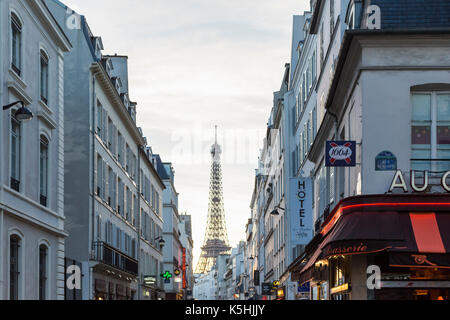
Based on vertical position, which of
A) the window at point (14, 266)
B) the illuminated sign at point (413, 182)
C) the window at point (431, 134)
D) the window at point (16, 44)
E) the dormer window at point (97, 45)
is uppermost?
the dormer window at point (97, 45)

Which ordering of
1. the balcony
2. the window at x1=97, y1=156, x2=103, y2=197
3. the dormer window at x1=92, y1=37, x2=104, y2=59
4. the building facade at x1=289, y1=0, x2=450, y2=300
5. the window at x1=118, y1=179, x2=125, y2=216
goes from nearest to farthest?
the building facade at x1=289, y1=0, x2=450, y2=300 → the balcony → the window at x1=97, y1=156, x2=103, y2=197 → the dormer window at x1=92, y1=37, x2=104, y2=59 → the window at x1=118, y1=179, x2=125, y2=216

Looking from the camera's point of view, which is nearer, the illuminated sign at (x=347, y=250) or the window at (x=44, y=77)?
the illuminated sign at (x=347, y=250)

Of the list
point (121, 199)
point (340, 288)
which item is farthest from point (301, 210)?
point (121, 199)

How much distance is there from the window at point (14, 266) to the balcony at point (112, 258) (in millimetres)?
12855

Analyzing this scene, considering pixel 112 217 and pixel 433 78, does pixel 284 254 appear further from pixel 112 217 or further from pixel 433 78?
pixel 433 78

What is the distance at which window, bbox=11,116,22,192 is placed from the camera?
2039cm

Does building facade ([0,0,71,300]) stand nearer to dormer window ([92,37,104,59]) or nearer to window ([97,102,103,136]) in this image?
window ([97,102,103,136])

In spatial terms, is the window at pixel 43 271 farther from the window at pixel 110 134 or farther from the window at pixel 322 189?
the window at pixel 110 134

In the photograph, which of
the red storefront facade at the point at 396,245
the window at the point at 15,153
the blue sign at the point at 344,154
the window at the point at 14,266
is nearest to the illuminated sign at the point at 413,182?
the red storefront facade at the point at 396,245

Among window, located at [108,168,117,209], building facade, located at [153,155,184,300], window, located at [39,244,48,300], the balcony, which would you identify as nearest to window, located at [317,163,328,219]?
window, located at [39,244,48,300]

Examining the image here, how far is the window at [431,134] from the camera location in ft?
53.2

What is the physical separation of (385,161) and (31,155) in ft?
35.8

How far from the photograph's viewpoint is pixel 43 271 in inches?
939

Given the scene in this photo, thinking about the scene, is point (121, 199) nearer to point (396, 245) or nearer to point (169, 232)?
point (396, 245)
